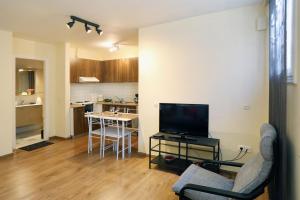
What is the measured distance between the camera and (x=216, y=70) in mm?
3285

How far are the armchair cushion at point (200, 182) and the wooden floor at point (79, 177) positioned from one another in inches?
23.6

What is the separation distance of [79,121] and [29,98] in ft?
7.37

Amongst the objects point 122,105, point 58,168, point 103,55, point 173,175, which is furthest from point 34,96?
point 173,175

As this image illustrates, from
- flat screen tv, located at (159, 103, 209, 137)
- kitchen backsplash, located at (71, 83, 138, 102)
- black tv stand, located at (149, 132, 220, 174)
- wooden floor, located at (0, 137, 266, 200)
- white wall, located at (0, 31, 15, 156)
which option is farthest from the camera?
kitchen backsplash, located at (71, 83, 138, 102)

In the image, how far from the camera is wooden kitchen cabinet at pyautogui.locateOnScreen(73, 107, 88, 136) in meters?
5.57

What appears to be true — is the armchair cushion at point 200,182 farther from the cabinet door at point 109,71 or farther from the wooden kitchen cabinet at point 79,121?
the cabinet door at point 109,71

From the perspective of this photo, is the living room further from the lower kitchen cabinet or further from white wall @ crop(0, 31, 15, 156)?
the lower kitchen cabinet

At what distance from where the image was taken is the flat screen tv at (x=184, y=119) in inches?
128

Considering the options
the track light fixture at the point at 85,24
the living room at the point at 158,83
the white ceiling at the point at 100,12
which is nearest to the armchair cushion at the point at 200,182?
the living room at the point at 158,83

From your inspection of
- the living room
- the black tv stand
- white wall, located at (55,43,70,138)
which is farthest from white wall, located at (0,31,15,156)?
the black tv stand

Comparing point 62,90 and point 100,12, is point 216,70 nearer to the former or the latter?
point 100,12

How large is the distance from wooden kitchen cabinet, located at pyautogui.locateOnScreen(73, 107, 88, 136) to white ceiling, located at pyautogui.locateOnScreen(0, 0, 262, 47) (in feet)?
7.28

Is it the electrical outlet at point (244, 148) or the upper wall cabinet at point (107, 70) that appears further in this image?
the upper wall cabinet at point (107, 70)

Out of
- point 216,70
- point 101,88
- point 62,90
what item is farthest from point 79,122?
point 216,70
